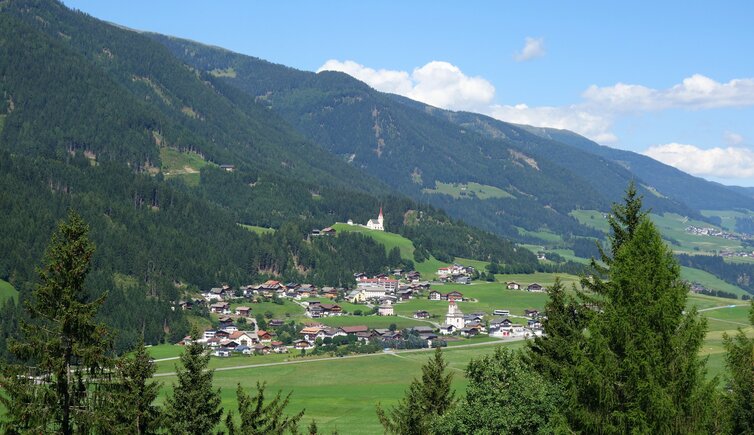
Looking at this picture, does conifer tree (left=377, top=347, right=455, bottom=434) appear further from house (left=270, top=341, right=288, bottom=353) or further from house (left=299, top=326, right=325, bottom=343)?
house (left=299, top=326, right=325, bottom=343)

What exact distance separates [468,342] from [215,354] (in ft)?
175

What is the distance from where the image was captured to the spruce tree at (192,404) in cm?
3875

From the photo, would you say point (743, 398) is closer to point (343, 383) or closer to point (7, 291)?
point (343, 383)

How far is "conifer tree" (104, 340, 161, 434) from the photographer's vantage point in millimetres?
32562

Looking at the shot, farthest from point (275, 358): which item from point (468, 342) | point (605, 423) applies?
point (605, 423)

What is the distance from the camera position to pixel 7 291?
173 m

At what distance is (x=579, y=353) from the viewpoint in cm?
3122

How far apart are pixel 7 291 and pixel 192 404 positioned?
15068cm

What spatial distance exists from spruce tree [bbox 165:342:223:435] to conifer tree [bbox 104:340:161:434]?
2.99ft

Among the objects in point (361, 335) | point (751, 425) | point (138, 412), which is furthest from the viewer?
point (361, 335)

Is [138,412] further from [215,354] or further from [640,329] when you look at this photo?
[215,354]

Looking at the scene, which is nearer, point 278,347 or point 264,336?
point 278,347

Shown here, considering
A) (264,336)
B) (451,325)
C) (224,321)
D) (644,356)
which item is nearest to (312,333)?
(264,336)

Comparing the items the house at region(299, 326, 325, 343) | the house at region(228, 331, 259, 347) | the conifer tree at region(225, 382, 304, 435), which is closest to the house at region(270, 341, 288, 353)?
the house at region(228, 331, 259, 347)
